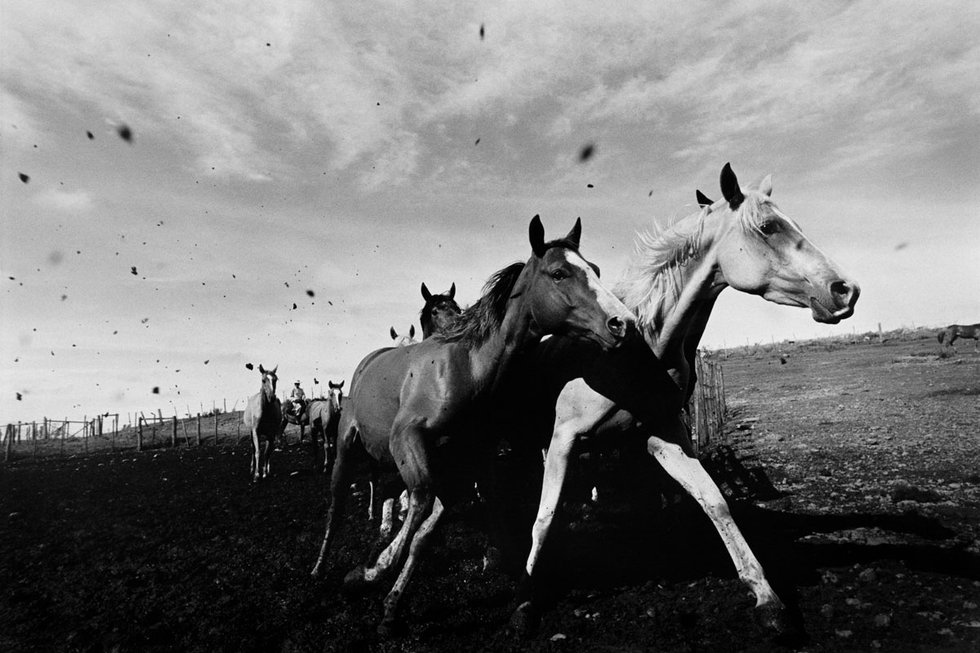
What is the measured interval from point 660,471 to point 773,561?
1.65m

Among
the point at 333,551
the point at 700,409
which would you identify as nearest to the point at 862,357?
the point at 700,409

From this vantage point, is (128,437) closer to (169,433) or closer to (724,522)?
(169,433)

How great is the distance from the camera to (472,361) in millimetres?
4457

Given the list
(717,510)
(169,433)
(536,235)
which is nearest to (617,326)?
(536,235)

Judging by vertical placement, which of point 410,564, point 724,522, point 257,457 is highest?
point 257,457

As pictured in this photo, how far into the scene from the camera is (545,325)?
13.5 ft

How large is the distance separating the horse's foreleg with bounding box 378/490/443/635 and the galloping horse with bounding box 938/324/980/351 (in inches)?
1506

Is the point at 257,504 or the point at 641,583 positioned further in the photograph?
the point at 257,504

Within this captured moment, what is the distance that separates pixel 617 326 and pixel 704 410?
26.3 feet

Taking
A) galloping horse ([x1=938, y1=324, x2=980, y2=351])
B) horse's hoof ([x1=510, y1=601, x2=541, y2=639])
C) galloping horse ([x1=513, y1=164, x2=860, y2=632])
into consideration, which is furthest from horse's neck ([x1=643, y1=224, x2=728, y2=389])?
galloping horse ([x1=938, y1=324, x2=980, y2=351])

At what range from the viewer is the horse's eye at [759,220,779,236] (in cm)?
364

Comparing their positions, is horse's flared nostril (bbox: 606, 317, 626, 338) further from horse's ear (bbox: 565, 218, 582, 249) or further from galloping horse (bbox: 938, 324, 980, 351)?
galloping horse (bbox: 938, 324, 980, 351)

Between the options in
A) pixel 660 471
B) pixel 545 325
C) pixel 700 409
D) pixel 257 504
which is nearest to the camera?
pixel 545 325

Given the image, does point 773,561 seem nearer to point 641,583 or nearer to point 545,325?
point 641,583
